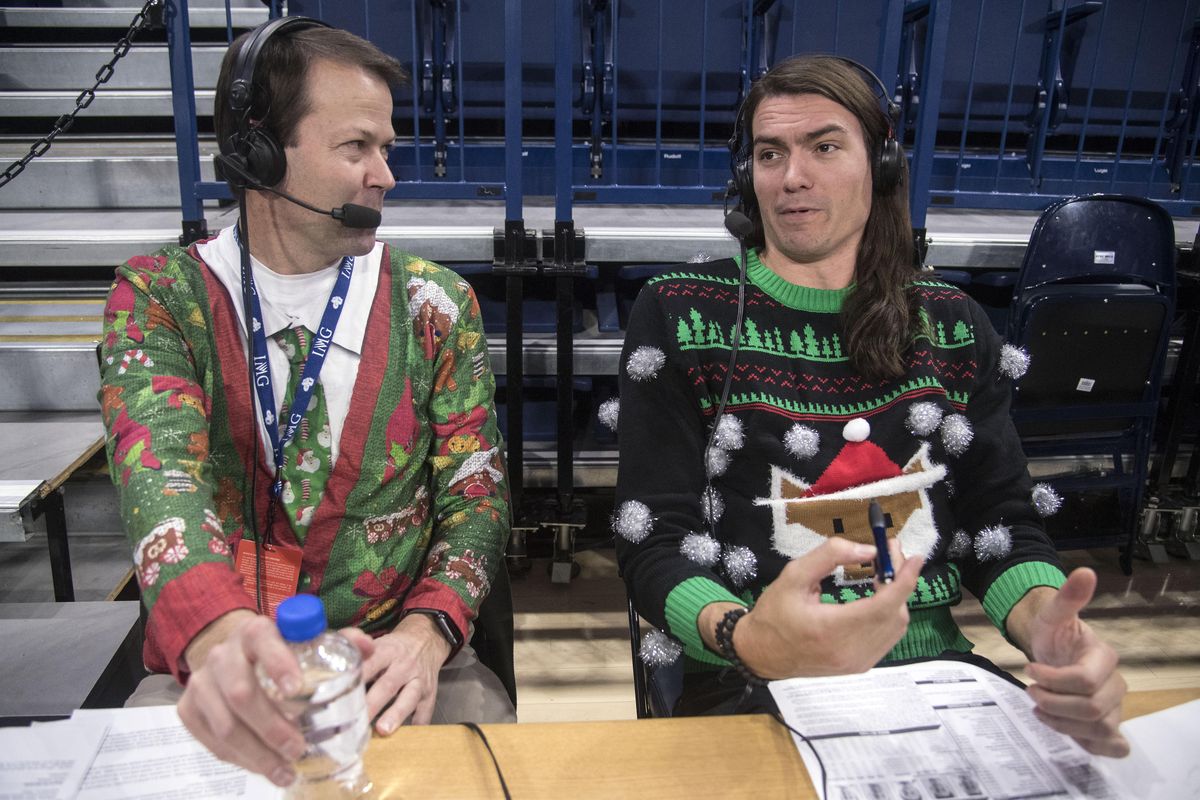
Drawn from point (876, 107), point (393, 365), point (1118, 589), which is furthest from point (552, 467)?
point (1118, 589)

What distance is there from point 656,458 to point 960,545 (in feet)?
1.51

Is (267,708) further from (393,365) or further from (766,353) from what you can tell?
(766,353)

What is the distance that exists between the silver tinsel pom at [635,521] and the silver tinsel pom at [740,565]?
0.40 ft

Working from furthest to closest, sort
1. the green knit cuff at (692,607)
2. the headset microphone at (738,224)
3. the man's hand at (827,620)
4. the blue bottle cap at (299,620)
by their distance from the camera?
the headset microphone at (738,224) < the green knit cuff at (692,607) < the man's hand at (827,620) < the blue bottle cap at (299,620)

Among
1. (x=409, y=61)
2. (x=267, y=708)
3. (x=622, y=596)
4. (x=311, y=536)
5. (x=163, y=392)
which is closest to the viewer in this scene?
(x=267, y=708)

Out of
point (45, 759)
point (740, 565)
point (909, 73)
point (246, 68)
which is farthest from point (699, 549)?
point (909, 73)

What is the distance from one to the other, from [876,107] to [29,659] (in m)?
1.53

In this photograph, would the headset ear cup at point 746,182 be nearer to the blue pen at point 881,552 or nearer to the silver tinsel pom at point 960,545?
the silver tinsel pom at point 960,545

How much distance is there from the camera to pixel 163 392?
3.22ft

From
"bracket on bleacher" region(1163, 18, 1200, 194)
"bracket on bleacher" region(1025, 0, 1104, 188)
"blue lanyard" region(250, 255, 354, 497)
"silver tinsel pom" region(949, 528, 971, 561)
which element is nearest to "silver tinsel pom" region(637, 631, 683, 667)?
"silver tinsel pom" region(949, 528, 971, 561)

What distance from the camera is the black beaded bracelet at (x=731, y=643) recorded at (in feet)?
2.78

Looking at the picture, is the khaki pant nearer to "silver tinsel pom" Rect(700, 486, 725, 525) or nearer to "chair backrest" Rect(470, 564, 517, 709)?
"chair backrest" Rect(470, 564, 517, 709)

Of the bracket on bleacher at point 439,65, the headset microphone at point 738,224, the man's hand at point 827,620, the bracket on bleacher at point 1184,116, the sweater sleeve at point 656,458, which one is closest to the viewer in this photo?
the man's hand at point 827,620

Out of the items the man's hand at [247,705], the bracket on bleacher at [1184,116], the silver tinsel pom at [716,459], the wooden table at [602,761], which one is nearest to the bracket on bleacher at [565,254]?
the silver tinsel pom at [716,459]
